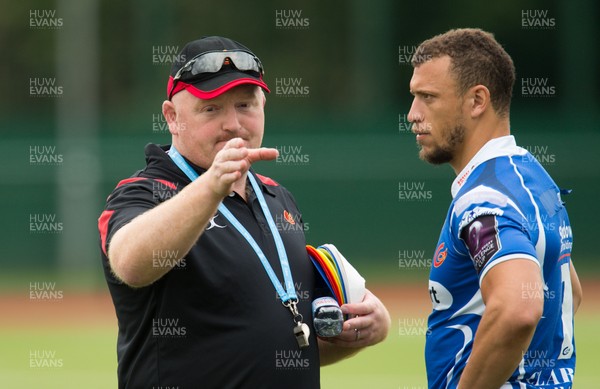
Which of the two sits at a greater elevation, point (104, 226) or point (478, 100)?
point (478, 100)

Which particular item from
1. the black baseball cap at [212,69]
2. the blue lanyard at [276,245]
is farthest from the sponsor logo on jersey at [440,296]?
the black baseball cap at [212,69]

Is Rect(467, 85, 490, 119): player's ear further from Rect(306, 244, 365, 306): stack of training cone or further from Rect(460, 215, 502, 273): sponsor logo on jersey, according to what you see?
Rect(306, 244, 365, 306): stack of training cone

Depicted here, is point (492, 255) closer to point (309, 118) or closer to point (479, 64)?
point (479, 64)

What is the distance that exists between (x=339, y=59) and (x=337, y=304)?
13.6 metres

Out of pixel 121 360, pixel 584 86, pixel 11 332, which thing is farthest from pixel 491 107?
pixel 584 86

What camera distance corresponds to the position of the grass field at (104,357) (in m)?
9.11

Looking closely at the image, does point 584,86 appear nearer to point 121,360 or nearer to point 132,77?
point 132,77

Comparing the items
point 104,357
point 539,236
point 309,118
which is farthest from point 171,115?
point 309,118

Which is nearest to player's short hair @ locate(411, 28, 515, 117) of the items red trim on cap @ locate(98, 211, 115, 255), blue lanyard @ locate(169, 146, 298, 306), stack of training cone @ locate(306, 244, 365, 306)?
stack of training cone @ locate(306, 244, 365, 306)

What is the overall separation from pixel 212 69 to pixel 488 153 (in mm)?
1179

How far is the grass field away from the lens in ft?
29.9

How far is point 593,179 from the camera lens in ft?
50.2

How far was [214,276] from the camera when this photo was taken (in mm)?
3504

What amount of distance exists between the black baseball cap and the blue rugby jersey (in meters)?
1.00
